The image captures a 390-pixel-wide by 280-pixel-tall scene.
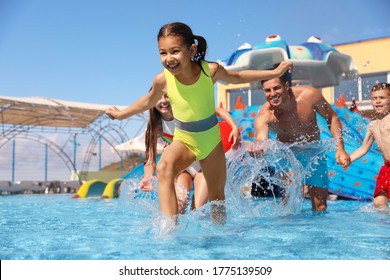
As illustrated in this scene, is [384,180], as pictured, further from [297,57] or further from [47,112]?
[47,112]

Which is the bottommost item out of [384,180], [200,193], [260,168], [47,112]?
[200,193]

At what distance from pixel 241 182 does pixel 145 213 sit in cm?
121

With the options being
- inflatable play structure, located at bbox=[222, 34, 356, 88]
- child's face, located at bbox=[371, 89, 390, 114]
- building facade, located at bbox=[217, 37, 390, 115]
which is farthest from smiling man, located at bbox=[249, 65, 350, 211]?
building facade, located at bbox=[217, 37, 390, 115]

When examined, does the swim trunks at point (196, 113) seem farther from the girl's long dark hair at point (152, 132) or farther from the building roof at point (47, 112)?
the building roof at point (47, 112)

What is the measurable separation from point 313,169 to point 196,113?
2.24 metres

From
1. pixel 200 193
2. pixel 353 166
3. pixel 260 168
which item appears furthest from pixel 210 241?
pixel 353 166

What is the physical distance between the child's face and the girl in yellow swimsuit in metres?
1.73

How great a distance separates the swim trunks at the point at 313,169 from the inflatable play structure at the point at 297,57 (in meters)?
4.43

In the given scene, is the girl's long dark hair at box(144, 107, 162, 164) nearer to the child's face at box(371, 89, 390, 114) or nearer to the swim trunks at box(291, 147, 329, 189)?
the swim trunks at box(291, 147, 329, 189)

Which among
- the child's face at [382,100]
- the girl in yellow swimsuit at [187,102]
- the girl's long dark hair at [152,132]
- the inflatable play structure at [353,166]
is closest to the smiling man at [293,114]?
the child's face at [382,100]

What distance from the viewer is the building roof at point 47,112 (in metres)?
13.1

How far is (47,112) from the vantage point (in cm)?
1423

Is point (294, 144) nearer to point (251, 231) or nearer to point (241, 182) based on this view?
point (241, 182)

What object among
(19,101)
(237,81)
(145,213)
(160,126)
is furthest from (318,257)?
(19,101)
